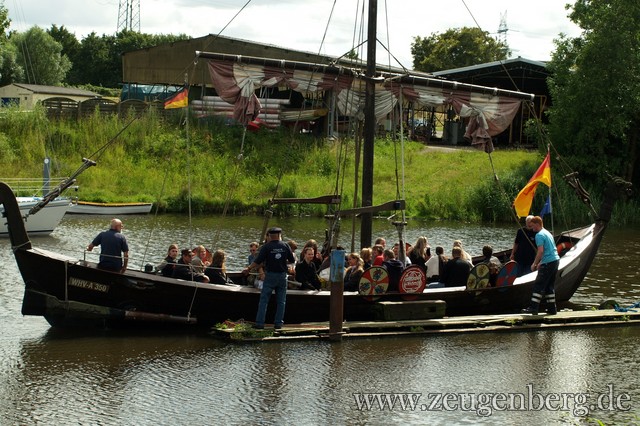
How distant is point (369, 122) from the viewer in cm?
1958

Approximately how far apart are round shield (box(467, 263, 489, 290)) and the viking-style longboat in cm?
4

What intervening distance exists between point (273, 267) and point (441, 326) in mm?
3329

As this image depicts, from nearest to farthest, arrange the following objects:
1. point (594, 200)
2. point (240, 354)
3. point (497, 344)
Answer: point (240, 354) → point (497, 344) → point (594, 200)

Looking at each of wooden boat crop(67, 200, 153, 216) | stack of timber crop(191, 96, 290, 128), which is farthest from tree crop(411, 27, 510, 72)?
wooden boat crop(67, 200, 153, 216)

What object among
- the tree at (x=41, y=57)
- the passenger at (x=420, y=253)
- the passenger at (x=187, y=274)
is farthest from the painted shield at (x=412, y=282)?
the tree at (x=41, y=57)

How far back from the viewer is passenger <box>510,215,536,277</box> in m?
18.9

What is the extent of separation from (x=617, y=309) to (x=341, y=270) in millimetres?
6454

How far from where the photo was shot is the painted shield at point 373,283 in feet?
55.0

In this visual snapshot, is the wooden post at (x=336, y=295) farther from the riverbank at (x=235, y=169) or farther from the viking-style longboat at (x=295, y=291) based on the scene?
the riverbank at (x=235, y=169)

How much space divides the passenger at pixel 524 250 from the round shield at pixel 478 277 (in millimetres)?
1450

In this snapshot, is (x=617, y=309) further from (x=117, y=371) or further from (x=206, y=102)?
(x=206, y=102)

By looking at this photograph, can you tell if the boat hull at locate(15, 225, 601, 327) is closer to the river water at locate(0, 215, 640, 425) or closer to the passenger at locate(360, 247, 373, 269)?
the river water at locate(0, 215, 640, 425)

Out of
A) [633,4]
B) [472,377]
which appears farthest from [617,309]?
[633,4]

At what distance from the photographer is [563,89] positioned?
42.8 metres
